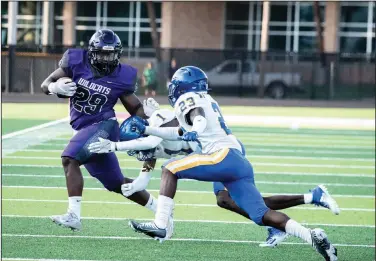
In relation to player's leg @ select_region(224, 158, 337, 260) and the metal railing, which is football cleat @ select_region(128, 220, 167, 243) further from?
the metal railing

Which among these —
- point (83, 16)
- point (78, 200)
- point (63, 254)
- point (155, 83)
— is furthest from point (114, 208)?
point (83, 16)

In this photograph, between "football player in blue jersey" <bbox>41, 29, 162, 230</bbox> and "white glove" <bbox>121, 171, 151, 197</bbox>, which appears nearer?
"football player in blue jersey" <bbox>41, 29, 162, 230</bbox>

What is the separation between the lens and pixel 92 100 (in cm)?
815

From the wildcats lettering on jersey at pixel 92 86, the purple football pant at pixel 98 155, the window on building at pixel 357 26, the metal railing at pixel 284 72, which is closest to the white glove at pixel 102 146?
the purple football pant at pixel 98 155

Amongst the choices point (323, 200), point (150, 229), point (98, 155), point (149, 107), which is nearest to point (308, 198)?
point (323, 200)

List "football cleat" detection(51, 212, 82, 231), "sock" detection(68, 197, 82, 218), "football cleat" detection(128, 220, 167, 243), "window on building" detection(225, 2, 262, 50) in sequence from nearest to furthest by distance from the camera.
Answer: "football cleat" detection(128, 220, 167, 243), "football cleat" detection(51, 212, 82, 231), "sock" detection(68, 197, 82, 218), "window on building" detection(225, 2, 262, 50)

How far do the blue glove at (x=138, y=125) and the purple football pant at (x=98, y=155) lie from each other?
0.58 meters

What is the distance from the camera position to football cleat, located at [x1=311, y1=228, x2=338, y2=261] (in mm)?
6859

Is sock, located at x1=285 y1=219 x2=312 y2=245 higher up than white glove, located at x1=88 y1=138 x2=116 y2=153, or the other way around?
white glove, located at x1=88 y1=138 x2=116 y2=153

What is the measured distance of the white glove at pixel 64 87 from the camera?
7.88 m

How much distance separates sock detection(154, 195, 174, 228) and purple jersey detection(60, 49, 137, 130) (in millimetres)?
1299

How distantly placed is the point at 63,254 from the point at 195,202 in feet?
11.6

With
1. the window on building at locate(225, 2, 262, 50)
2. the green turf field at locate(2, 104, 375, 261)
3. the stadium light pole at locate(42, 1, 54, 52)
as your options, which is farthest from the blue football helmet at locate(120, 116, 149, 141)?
the window on building at locate(225, 2, 262, 50)

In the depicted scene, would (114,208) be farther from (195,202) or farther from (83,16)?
(83,16)
